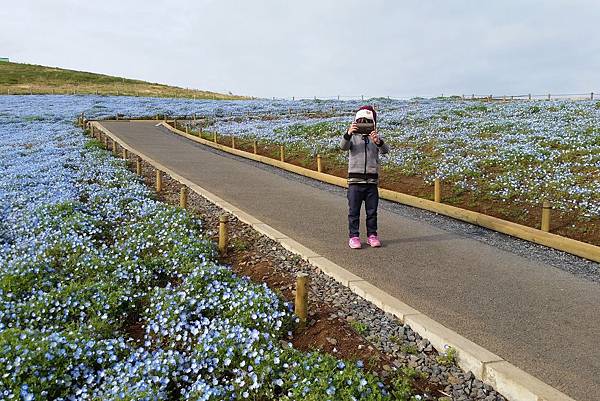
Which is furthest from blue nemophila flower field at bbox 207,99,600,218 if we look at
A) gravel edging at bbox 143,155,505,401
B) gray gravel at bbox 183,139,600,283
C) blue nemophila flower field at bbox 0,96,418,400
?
blue nemophila flower field at bbox 0,96,418,400

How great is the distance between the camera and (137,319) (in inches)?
229

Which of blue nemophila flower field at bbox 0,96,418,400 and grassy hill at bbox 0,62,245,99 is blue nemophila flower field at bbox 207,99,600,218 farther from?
grassy hill at bbox 0,62,245,99

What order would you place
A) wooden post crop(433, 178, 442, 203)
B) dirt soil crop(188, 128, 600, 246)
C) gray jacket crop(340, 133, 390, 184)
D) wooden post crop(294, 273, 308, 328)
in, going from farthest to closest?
1. wooden post crop(433, 178, 442, 203)
2. dirt soil crop(188, 128, 600, 246)
3. gray jacket crop(340, 133, 390, 184)
4. wooden post crop(294, 273, 308, 328)

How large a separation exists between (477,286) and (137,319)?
431 cm

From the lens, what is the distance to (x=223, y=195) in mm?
12438

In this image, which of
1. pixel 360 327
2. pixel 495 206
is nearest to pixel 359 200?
pixel 360 327

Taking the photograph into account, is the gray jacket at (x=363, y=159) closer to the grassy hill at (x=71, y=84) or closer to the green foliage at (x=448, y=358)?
the green foliage at (x=448, y=358)

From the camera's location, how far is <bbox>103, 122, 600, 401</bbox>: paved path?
4.72 meters

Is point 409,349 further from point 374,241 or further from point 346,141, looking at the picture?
point 346,141

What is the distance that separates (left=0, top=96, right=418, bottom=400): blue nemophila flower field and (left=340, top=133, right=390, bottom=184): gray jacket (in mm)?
2565

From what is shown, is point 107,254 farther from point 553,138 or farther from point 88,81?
point 88,81

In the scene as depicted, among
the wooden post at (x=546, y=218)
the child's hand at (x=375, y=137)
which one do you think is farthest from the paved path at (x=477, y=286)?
the child's hand at (x=375, y=137)

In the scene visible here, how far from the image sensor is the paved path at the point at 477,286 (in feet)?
15.5

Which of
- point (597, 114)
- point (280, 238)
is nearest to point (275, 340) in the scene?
point (280, 238)
